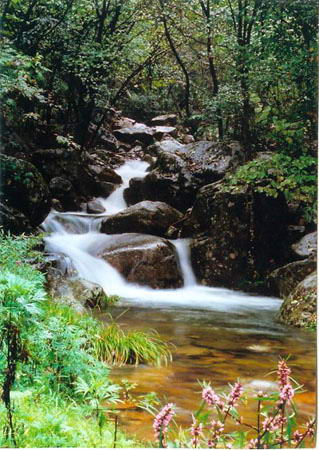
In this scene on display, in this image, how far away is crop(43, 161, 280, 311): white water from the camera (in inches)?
169

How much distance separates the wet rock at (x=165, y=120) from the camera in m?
4.13

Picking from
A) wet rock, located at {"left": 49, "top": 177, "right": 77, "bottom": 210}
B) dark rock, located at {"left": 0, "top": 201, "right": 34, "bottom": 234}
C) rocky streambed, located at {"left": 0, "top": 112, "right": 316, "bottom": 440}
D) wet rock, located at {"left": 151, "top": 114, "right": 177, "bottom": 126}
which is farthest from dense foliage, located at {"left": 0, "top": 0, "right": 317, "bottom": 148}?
wet rock, located at {"left": 49, "top": 177, "right": 77, "bottom": 210}

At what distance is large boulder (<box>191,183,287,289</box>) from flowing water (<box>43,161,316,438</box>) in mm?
304

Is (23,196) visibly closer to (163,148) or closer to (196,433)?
(163,148)

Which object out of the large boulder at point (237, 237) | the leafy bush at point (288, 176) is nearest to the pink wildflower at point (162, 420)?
the leafy bush at point (288, 176)

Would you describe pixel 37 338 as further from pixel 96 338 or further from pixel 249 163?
pixel 249 163

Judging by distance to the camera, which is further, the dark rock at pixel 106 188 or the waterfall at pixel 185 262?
the dark rock at pixel 106 188

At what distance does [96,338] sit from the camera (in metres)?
3.06

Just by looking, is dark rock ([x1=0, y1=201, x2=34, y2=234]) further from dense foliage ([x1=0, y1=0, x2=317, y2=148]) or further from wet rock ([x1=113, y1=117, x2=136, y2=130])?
wet rock ([x1=113, y1=117, x2=136, y2=130])

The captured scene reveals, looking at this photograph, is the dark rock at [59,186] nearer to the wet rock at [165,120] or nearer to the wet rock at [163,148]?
the wet rock at [163,148]

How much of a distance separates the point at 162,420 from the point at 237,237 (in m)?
4.34

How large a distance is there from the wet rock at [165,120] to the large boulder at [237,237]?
1733 mm

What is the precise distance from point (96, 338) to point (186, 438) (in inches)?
45.2

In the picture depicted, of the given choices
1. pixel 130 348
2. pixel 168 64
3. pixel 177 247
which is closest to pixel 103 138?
pixel 168 64
